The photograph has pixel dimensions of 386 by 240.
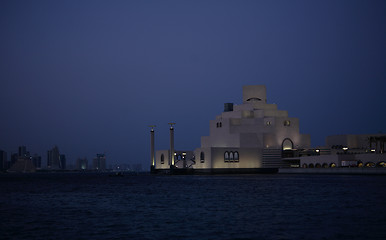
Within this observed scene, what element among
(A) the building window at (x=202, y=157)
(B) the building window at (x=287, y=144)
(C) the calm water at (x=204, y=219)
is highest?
(B) the building window at (x=287, y=144)

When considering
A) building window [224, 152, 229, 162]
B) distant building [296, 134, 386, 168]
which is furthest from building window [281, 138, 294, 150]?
building window [224, 152, 229, 162]

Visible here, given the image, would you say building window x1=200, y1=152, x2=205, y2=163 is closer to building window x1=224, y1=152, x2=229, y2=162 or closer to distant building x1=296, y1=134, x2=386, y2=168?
building window x1=224, y1=152, x2=229, y2=162

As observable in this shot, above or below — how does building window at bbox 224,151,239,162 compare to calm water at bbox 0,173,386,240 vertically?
above

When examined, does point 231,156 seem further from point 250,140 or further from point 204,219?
point 204,219

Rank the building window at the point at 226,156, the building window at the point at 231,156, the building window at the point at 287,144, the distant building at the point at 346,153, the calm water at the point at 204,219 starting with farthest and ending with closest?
the building window at the point at 287,144
the building window at the point at 231,156
the building window at the point at 226,156
the distant building at the point at 346,153
the calm water at the point at 204,219

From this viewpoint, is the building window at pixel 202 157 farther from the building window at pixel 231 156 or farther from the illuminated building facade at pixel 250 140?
the building window at pixel 231 156

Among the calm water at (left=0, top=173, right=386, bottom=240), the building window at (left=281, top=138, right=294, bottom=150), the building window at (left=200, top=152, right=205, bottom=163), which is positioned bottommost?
the calm water at (left=0, top=173, right=386, bottom=240)

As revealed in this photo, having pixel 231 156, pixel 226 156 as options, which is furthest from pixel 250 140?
pixel 226 156

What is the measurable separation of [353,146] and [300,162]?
14.9 metres

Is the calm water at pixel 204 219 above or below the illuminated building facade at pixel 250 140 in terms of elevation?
below

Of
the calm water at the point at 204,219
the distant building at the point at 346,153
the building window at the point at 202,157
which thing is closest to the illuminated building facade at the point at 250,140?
the building window at the point at 202,157

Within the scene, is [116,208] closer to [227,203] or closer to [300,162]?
[227,203]

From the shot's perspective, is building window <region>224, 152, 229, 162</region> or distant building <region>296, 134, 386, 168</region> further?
building window <region>224, 152, 229, 162</region>

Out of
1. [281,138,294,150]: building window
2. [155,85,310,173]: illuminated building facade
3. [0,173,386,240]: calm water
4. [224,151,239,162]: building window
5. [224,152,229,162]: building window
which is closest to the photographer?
[0,173,386,240]: calm water
